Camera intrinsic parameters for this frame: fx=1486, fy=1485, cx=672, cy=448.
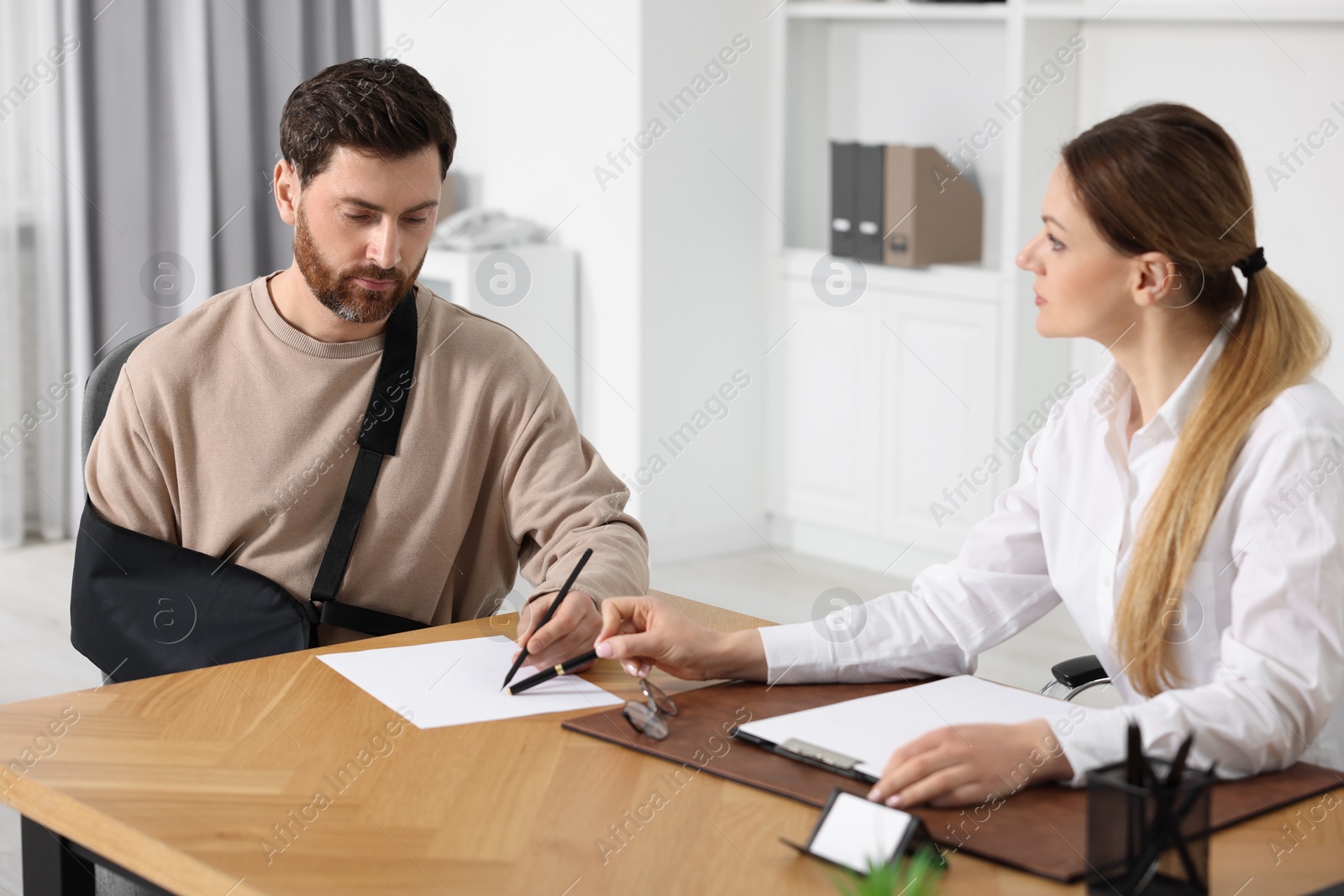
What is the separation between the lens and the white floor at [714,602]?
3.41 meters

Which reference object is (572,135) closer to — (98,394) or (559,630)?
(98,394)

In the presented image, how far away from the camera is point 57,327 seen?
14.9ft

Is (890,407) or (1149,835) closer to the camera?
(1149,835)

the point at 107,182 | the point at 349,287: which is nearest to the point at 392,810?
the point at 349,287

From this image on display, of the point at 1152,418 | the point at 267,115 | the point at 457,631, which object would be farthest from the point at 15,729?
the point at 267,115

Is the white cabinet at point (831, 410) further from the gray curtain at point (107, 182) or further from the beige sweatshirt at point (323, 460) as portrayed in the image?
the beige sweatshirt at point (323, 460)

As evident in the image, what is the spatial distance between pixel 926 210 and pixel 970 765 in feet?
10.3

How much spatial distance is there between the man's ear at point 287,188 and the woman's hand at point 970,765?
1129 millimetres

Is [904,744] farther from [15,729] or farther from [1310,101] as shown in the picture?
[1310,101]

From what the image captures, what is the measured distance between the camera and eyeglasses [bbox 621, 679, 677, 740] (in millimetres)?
1327

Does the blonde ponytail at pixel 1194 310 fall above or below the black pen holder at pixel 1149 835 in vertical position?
above

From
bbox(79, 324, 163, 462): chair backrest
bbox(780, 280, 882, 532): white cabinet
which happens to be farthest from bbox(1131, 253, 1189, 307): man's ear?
bbox(780, 280, 882, 532): white cabinet

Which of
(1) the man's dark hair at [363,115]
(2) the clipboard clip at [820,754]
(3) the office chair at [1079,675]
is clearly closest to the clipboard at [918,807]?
(2) the clipboard clip at [820,754]

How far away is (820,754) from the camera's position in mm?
1254
